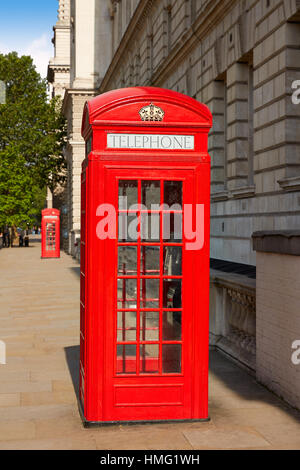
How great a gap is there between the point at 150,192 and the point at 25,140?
46.9m

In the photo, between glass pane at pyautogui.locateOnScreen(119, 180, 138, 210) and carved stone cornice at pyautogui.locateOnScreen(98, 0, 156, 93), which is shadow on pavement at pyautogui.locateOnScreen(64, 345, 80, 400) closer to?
glass pane at pyautogui.locateOnScreen(119, 180, 138, 210)

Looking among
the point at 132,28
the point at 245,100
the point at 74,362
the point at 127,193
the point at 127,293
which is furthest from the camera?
the point at 132,28

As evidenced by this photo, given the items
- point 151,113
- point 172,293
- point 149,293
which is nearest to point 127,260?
point 149,293

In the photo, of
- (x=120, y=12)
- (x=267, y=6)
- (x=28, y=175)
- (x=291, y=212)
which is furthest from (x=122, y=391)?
(x=28, y=175)

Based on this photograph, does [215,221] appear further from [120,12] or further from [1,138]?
[1,138]

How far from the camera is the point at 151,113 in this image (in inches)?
231

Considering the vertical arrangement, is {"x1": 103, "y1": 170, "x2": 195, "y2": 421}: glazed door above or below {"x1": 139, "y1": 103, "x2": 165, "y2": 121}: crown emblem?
below

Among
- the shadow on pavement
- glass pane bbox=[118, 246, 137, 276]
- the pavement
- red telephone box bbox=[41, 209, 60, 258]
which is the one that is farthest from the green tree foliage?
glass pane bbox=[118, 246, 137, 276]

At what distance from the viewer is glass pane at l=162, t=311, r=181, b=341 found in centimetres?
584

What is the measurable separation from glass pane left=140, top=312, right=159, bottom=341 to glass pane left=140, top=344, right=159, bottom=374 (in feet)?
0.25

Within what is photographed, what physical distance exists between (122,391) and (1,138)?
4709cm

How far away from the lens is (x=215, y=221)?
57.5 feet

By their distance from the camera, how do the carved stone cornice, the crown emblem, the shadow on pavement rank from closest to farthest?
the crown emblem → the shadow on pavement → the carved stone cornice

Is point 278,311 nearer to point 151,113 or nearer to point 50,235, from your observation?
point 151,113
